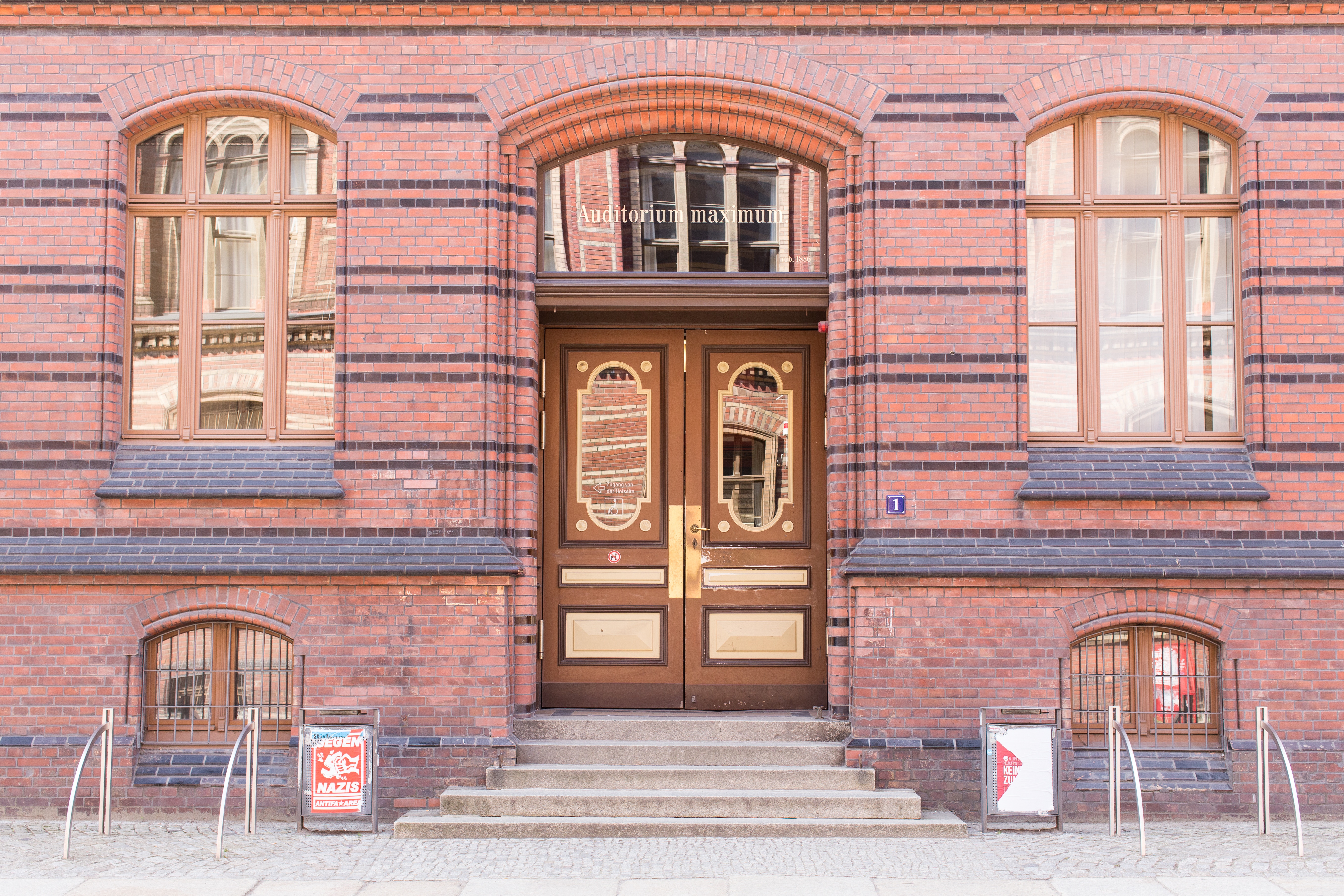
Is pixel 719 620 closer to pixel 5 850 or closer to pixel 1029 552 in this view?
pixel 1029 552

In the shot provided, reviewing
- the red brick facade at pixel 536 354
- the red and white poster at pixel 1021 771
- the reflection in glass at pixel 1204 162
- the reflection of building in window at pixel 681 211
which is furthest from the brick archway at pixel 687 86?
the red and white poster at pixel 1021 771

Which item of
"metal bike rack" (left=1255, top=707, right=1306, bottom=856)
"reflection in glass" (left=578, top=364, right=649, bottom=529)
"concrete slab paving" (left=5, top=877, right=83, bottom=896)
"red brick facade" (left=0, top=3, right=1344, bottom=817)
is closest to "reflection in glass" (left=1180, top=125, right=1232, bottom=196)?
"red brick facade" (left=0, top=3, right=1344, bottom=817)

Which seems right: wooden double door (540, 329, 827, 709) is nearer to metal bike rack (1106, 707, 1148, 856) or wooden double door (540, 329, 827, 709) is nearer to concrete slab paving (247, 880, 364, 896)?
metal bike rack (1106, 707, 1148, 856)

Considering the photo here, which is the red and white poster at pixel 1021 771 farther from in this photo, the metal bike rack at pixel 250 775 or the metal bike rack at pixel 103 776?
the metal bike rack at pixel 103 776

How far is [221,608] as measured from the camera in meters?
7.15

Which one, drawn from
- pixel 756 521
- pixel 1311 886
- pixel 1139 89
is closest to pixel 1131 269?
pixel 1139 89

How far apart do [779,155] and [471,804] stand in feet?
16.2

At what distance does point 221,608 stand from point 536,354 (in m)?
2.73

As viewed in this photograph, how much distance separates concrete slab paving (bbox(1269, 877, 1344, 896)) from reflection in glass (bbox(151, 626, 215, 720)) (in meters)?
6.66

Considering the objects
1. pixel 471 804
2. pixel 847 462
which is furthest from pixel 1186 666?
pixel 471 804

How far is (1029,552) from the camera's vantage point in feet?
23.4

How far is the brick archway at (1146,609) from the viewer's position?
710cm

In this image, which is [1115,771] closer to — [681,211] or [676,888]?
[676,888]

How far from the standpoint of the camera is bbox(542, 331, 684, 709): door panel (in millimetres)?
7832
